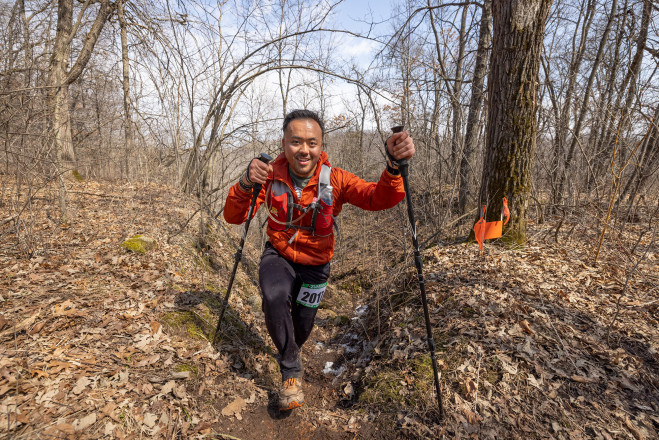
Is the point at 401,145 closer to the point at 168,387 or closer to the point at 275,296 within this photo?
the point at 275,296

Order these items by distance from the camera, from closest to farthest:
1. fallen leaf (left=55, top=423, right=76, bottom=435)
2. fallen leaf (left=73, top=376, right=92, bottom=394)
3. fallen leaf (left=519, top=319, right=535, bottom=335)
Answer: fallen leaf (left=55, top=423, right=76, bottom=435), fallen leaf (left=73, top=376, right=92, bottom=394), fallen leaf (left=519, top=319, right=535, bottom=335)

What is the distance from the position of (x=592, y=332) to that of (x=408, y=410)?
6.83ft

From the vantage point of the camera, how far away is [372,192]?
9.54 feet

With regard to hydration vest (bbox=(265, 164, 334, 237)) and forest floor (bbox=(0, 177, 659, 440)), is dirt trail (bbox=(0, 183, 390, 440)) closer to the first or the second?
forest floor (bbox=(0, 177, 659, 440))

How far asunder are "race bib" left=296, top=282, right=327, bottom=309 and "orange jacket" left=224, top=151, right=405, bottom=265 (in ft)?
0.85

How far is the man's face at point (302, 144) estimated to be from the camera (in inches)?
110

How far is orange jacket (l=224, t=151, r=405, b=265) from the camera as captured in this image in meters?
2.84

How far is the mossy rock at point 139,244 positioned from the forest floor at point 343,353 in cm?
12

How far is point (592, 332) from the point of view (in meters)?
2.99

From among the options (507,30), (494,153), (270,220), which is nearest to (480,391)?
(270,220)

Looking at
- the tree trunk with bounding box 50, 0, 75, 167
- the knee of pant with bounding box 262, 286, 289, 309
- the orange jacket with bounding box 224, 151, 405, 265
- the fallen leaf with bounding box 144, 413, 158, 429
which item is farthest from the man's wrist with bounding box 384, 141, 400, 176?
the tree trunk with bounding box 50, 0, 75, 167

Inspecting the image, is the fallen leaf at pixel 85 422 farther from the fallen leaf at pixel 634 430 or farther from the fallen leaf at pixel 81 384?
the fallen leaf at pixel 634 430

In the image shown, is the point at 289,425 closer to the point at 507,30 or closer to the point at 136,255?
the point at 136,255

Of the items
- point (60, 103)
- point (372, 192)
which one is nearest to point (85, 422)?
point (372, 192)
